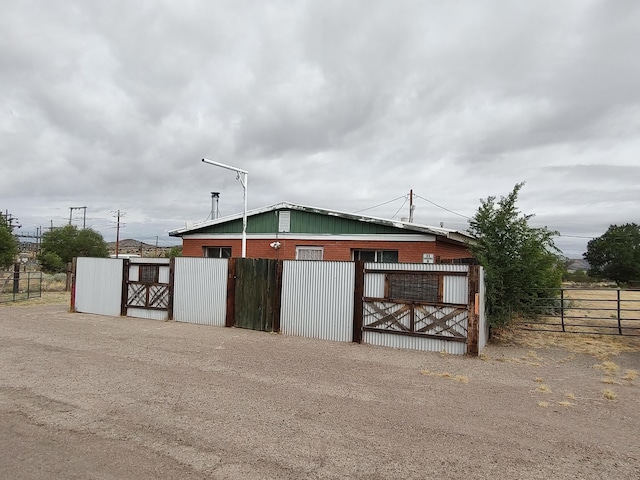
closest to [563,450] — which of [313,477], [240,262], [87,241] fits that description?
[313,477]

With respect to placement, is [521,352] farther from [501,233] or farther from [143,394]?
[143,394]

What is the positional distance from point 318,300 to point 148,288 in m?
6.20

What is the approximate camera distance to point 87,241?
5228cm

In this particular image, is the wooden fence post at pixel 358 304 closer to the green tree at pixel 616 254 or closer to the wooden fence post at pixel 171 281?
the wooden fence post at pixel 171 281

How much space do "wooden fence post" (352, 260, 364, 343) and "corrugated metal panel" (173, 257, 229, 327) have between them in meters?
4.07

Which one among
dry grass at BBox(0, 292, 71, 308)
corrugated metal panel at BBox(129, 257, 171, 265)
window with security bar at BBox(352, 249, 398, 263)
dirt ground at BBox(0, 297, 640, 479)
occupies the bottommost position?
dry grass at BBox(0, 292, 71, 308)

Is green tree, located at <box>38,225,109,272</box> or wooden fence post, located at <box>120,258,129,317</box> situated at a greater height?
green tree, located at <box>38,225,109,272</box>

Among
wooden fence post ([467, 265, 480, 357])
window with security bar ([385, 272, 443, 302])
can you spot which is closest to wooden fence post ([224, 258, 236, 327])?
window with security bar ([385, 272, 443, 302])

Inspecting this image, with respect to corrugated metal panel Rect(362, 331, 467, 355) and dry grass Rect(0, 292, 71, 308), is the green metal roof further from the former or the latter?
dry grass Rect(0, 292, 71, 308)

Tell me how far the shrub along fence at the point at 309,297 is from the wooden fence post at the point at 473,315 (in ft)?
0.07

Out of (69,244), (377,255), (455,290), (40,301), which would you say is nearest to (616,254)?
(377,255)

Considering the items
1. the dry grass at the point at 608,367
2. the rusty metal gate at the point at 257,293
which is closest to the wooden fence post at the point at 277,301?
the rusty metal gate at the point at 257,293

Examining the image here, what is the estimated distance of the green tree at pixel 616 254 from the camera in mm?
55250

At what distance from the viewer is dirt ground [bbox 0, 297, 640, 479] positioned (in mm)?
4219
